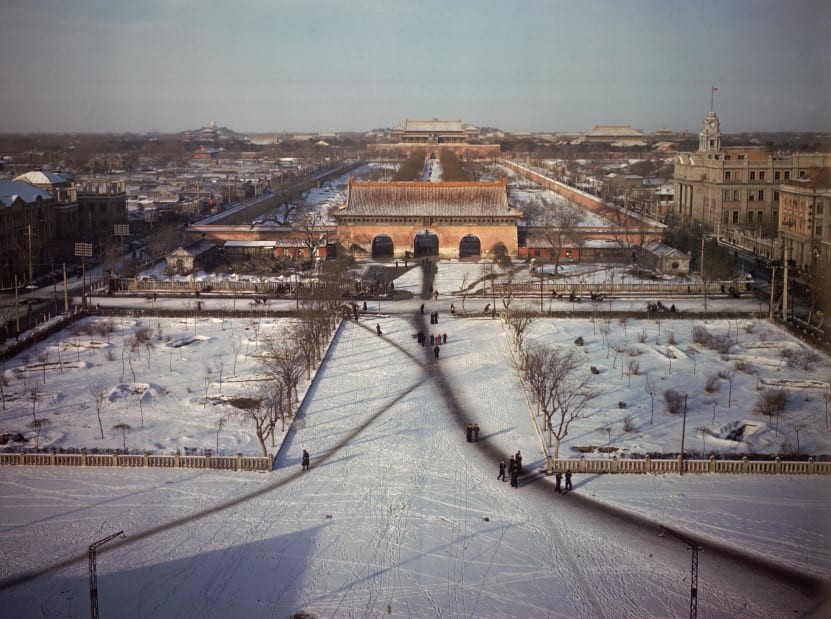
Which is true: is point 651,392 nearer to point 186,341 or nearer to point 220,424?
point 220,424

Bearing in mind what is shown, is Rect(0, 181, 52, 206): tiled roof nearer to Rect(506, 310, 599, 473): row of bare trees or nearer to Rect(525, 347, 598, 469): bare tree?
Rect(506, 310, 599, 473): row of bare trees

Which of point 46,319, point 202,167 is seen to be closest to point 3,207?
point 46,319

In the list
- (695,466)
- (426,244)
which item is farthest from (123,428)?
(426,244)

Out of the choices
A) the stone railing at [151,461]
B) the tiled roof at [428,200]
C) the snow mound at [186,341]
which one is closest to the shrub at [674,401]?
the stone railing at [151,461]

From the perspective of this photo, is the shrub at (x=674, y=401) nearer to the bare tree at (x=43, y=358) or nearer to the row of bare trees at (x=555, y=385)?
the row of bare trees at (x=555, y=385)

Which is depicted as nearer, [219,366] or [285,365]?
[285,365]

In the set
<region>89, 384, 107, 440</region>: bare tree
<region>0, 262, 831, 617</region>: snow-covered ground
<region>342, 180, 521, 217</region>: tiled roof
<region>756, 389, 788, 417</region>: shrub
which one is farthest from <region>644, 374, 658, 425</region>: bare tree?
<region>342, 180, 521, 217</region>: tiled roof

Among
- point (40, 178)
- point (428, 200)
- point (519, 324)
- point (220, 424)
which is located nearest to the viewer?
point (220, 424)
